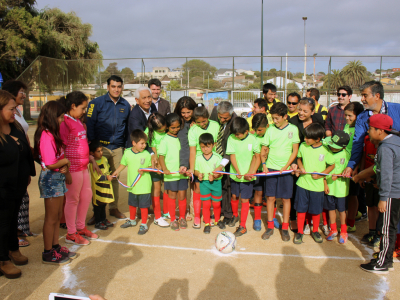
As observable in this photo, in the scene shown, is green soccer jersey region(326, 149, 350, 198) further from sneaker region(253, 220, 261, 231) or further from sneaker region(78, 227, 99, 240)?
sneaker region(78, 227, 99, 240)

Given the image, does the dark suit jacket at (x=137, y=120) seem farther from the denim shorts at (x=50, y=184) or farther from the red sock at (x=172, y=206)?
the denim shorts at (x=50, y=184)

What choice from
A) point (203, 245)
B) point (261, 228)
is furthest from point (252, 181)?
point (203, 245)

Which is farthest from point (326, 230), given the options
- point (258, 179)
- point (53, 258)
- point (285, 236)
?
point (53, 258)

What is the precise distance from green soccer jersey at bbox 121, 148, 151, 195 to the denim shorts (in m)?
1.22

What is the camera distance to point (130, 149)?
4.78 meters

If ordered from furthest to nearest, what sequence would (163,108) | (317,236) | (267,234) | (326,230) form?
(163,108), (326,230), (267,234), (317,236)

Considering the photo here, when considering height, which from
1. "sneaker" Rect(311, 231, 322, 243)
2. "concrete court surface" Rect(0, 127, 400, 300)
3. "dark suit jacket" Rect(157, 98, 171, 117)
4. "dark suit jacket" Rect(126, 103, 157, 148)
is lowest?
"concrete court surface" Rect(0, 127, 400, 300)

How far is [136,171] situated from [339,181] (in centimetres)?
315

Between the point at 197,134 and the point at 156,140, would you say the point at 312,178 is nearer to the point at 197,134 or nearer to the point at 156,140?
the point at 197,134

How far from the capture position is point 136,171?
4715 mm

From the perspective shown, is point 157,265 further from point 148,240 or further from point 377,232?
point 377,232

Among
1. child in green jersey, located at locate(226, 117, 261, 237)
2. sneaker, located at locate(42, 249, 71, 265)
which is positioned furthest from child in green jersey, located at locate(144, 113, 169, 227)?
sneaker, located at locate(42, 249, 71, 265)

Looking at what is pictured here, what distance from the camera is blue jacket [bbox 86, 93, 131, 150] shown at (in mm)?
4891

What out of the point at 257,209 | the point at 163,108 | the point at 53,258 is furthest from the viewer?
the point at 163,108
